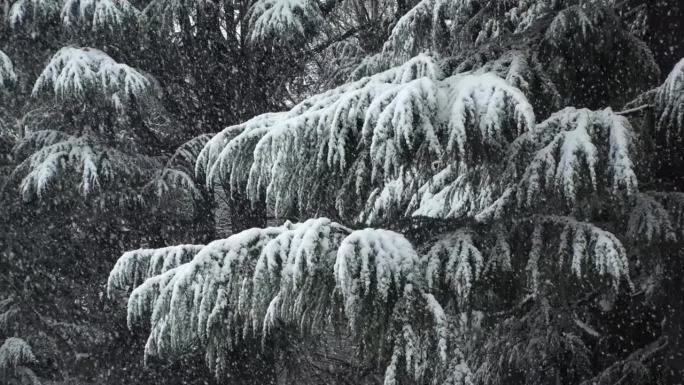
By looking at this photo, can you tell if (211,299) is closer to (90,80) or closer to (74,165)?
(90,80)

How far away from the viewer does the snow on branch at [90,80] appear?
6.37m

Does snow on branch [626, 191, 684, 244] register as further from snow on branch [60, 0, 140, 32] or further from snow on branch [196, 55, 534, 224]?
snow on branch [60, 0, 140, 32]

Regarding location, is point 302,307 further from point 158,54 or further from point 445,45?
point 158,54

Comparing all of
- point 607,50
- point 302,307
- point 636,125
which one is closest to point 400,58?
point 607,50

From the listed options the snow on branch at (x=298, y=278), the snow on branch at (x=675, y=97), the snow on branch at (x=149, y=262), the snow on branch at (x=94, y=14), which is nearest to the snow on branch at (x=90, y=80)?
the snow on branch at (x=94, y=14)

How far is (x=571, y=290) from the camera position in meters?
2.96

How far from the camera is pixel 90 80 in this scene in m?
6.45

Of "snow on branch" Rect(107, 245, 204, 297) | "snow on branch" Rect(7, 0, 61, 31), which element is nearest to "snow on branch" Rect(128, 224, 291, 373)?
"snow on branch" Rect(107, 245, 204, 297)

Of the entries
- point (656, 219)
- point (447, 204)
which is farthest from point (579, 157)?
point (447, 204)

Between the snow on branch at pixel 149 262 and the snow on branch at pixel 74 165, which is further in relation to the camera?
the snow on branch at pixel 74 165

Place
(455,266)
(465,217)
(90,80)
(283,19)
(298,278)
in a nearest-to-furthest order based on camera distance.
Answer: (298,278)
(455,266)
(465,217)
(90,80)
(283,19)

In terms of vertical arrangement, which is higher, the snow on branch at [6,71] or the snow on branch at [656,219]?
the snow on branch at [6,71]

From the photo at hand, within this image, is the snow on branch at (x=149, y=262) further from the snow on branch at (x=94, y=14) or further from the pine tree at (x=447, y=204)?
the snow on branch at (x=94, y=14)

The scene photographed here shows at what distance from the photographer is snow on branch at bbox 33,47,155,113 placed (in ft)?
20.9
